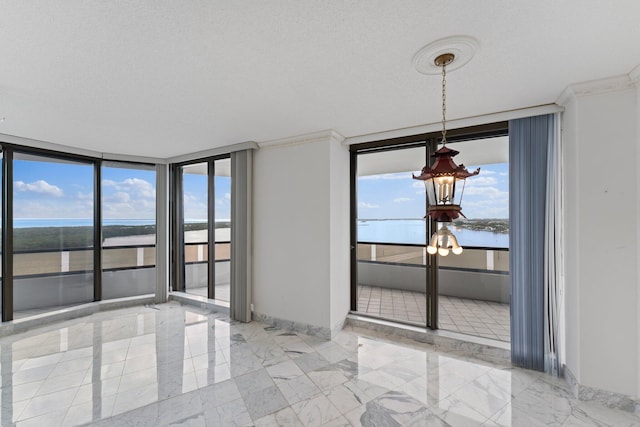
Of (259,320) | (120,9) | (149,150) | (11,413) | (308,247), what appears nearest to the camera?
(120,9)

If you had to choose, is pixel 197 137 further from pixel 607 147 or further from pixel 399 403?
pixel 607 147

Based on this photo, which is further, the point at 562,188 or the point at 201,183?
the point at 201,183

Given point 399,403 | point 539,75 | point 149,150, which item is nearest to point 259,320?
point 399,403

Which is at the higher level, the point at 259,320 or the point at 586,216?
the point at 586,216

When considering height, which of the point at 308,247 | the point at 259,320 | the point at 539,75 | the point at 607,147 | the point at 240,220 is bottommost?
the point at 259,320

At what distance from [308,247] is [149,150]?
3.07 m

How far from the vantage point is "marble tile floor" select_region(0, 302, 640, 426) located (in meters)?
2.03

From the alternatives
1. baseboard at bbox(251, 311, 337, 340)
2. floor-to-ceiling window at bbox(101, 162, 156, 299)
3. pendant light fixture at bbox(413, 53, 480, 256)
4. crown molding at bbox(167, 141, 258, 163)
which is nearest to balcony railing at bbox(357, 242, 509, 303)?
baseboard at bbox(251, 311, 337, 340)

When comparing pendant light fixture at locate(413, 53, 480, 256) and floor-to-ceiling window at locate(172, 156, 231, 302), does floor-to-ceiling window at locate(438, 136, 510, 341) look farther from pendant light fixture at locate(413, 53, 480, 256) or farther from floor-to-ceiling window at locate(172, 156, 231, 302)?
floor-to-ceiling window at locate(172, 156, 231, 302)

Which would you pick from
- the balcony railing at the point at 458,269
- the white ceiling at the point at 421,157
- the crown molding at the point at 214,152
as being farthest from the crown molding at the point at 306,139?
the balcony railing at the point at 458,269

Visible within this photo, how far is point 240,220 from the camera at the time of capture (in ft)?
13.2

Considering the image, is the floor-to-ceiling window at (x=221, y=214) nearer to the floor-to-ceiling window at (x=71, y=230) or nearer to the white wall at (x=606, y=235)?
the floor-to-ceiling window at (x=71, y=230)

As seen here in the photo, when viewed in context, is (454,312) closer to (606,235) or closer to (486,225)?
(486,225)

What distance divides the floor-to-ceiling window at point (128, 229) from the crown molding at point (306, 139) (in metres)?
2.62
